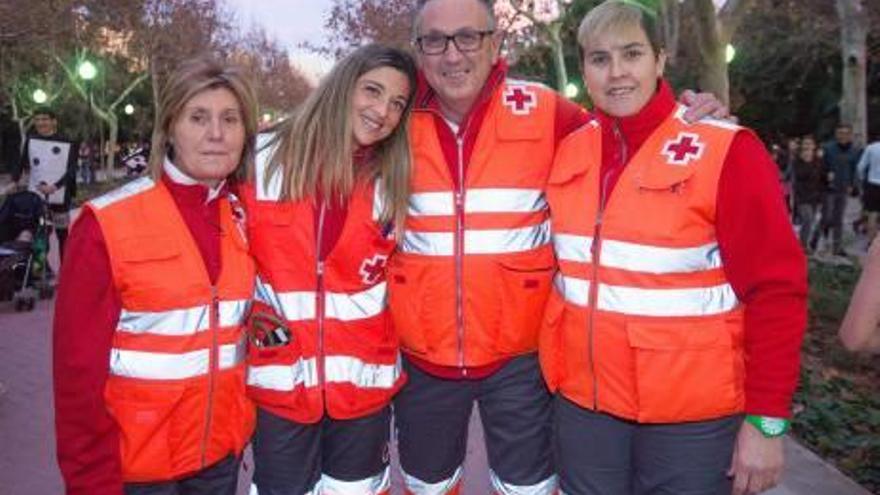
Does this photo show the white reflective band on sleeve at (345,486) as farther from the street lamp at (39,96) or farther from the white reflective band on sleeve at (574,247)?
the street lamp at (39,96)

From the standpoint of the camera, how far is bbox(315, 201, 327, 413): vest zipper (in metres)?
3.17

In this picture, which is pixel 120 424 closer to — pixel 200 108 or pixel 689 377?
pixel 200 108

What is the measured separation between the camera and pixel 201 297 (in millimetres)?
2869

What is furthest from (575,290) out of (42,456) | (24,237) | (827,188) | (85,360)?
(827,188)

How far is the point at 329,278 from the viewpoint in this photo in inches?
125

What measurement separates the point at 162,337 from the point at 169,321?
0.05 m

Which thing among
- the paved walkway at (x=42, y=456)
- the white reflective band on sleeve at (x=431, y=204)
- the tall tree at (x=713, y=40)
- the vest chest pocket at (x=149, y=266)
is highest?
the tall tree at (x=713, y=40)

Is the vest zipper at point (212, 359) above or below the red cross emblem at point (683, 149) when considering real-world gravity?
below

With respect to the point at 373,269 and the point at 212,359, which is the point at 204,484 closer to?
the point at 212,359

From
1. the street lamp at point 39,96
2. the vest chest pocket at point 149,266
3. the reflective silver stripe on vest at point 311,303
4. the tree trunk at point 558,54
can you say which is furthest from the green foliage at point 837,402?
the street lamp at point 39,96

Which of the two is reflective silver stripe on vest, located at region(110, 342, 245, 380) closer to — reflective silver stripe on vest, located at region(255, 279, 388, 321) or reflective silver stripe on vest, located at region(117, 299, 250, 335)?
reflective silver stripe on vest, located at region(117, 299, 250, 335)

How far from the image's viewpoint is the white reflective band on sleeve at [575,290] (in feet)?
10.0

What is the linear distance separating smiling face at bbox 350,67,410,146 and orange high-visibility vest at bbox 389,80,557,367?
20 cm

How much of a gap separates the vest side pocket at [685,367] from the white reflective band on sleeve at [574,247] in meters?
0.28
